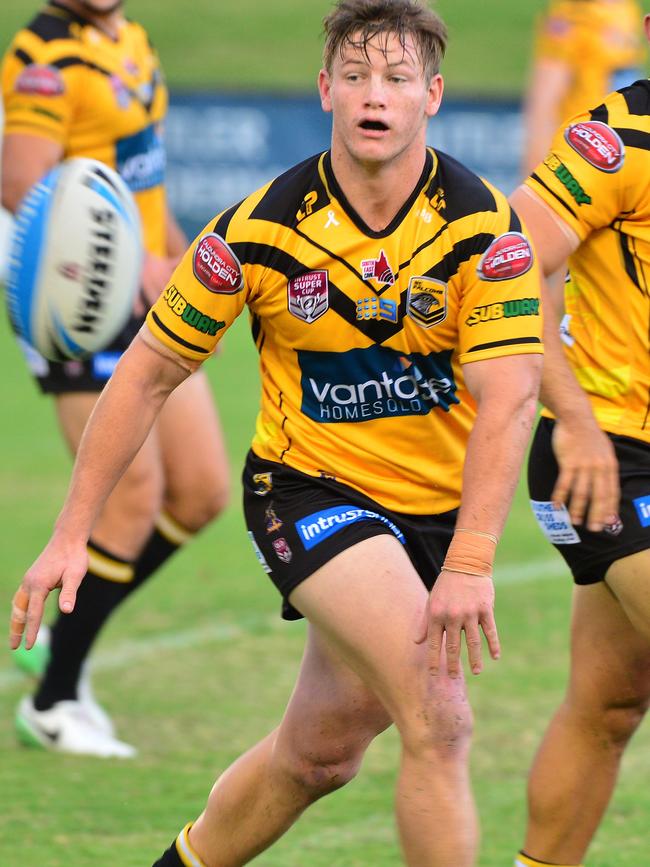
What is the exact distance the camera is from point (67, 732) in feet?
18.4

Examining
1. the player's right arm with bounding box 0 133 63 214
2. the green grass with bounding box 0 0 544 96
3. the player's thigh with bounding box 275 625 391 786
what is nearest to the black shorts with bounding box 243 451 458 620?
the player's thigh with bounding box 275 625 391 786

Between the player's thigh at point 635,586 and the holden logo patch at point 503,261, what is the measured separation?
785mm

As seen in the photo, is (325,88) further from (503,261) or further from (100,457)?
(100,457)

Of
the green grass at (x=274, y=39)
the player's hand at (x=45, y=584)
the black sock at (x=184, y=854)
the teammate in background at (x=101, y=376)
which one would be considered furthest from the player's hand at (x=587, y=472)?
the green grass at (x=274, y=39)

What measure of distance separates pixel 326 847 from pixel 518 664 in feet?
6.35

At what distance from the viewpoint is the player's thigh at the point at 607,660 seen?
13.8 ft

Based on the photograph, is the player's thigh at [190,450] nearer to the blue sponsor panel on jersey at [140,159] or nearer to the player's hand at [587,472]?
the blue sponsor panel on jersey at [140,159]

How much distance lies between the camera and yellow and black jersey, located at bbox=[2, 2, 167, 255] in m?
5.76

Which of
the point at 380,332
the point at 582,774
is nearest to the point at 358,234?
the point at 380,332

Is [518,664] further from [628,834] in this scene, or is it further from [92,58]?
[92,58]

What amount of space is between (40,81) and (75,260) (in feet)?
2.74

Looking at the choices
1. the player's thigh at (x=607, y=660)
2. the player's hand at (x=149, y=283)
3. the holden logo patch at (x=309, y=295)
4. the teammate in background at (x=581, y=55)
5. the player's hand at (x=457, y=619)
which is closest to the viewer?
the player's hand at (x=457, y=619)

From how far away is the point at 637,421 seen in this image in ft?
13.6

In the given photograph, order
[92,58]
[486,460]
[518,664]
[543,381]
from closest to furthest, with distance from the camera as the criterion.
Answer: [486,460] → [543,381] → [92,58] → [518,664]
